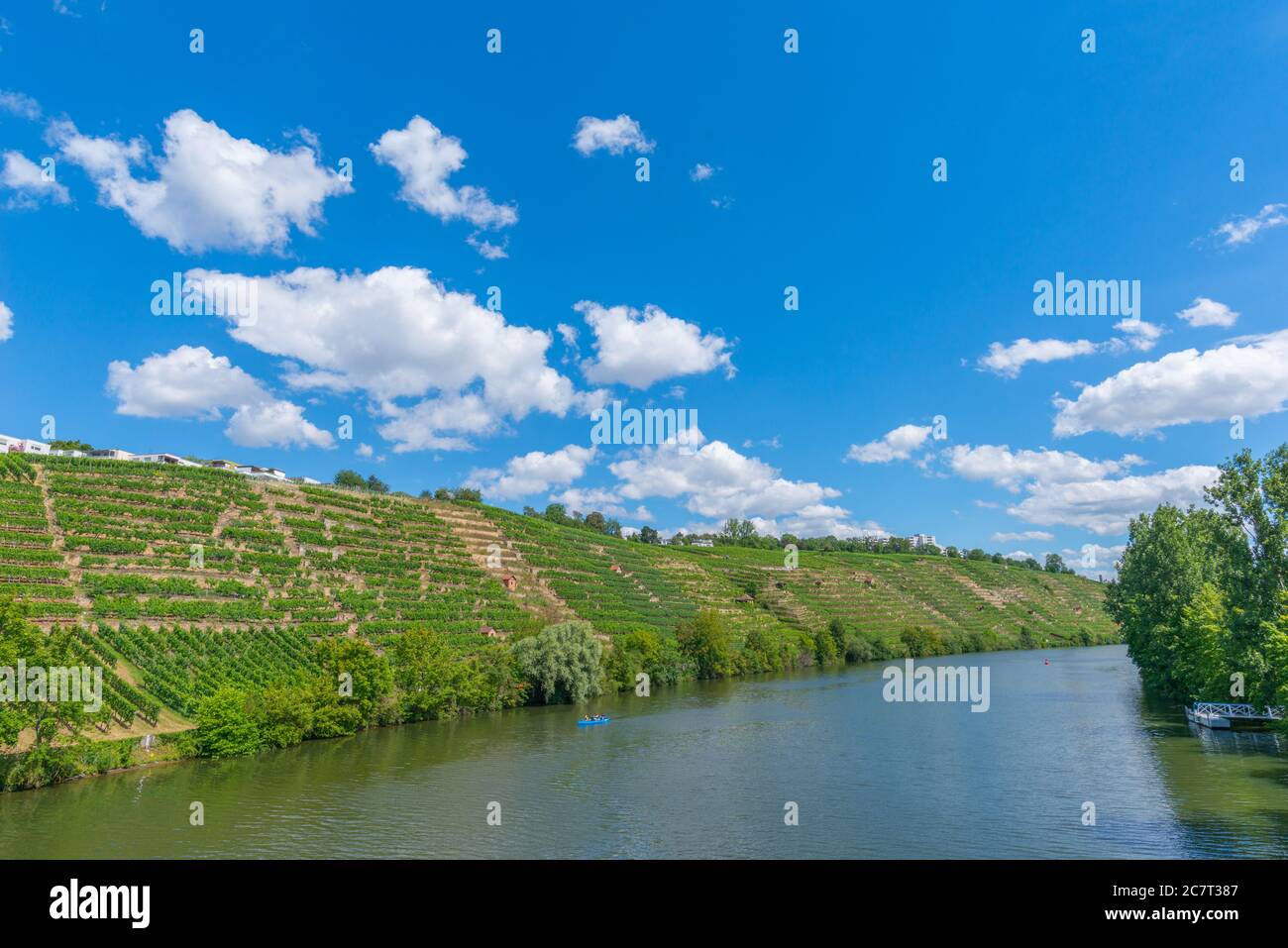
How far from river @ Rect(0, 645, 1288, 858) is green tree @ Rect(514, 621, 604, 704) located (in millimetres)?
11077

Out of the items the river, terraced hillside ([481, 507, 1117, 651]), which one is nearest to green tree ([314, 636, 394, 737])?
the river

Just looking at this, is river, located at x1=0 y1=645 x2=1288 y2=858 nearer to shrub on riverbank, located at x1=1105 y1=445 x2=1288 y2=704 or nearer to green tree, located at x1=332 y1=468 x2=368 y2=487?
shrub on riverbank, located at x1=1105 y1=445 x2=1288 y2=704

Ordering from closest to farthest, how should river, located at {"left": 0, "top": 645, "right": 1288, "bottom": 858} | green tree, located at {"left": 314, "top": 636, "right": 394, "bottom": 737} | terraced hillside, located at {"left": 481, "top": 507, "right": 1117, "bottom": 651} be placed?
river, located at {"left": 0, "top": 645, "right": 1288, "bottom": 858}
green tree, located at {"left": 314, "top": 636, "right": 394, "bottom": 737}
terraced hillside, located at {"left": 481, "top": 507, "right": 1117, "bottom": 651}

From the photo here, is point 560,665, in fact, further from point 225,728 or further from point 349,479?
point 349,479

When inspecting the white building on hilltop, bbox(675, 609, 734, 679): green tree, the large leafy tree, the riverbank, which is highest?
the white building on hilltop

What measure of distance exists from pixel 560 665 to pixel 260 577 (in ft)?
111

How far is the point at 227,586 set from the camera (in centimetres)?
7444

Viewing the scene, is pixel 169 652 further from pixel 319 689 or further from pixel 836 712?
pixel 836 712

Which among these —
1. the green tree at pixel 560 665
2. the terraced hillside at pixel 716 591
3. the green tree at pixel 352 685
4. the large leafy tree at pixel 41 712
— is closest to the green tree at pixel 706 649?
the terraced hillside at pixel 716 591

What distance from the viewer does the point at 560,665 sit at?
3169 inches

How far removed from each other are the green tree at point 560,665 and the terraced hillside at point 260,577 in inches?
181

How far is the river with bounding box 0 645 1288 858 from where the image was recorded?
1310 inches
